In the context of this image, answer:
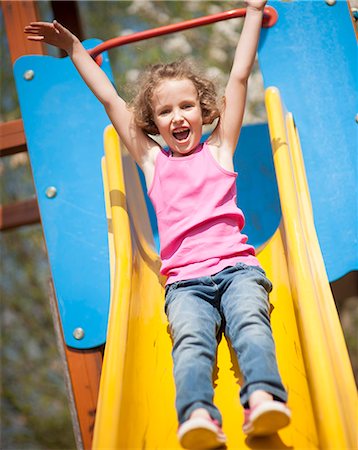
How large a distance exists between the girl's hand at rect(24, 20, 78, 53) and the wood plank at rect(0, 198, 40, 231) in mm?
1432

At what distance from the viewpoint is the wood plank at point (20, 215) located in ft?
12.0

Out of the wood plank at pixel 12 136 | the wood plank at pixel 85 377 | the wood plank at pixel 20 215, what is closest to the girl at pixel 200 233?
the wood plank at pixel 85 377

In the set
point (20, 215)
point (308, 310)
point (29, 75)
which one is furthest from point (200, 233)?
point (20, 215)

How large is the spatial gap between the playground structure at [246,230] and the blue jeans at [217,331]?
12cm

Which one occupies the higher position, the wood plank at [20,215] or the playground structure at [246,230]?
the wood plank at [20,215]

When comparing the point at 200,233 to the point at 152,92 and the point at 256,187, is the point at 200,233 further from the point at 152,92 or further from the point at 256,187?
the point at 256,187

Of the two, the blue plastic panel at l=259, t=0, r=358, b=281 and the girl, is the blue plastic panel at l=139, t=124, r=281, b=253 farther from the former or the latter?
the girl

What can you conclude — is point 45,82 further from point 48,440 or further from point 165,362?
point 48,440

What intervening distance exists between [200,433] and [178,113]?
1160 mm

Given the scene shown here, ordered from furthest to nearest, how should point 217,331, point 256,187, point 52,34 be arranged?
1. point 256,187
2. point 52,34
3. point 217,331

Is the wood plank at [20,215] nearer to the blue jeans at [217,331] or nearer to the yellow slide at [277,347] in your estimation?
the yellow slide at [277,347]

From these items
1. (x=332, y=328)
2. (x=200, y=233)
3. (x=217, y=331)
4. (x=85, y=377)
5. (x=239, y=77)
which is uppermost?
(x=239, y=77)

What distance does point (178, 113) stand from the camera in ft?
7.55

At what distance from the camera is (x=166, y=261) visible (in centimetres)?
223
